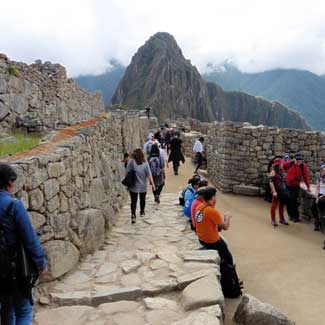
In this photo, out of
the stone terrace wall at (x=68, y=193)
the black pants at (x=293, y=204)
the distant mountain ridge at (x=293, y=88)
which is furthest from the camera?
the distant mountain ridge at (x=293, y=88)

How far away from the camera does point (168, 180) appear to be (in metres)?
14.5

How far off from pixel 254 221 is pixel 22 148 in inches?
256

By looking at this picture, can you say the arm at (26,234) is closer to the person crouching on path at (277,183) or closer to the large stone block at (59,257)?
the large stone block at (59,257)

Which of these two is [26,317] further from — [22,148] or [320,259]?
[320,259]

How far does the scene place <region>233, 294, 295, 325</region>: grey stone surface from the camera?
4715 mm

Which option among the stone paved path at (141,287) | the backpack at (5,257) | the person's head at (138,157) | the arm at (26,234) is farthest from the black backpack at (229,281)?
the backpack at (5,257)

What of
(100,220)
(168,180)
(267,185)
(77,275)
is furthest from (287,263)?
(168,180)

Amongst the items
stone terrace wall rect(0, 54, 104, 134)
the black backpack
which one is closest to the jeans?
the black backpack

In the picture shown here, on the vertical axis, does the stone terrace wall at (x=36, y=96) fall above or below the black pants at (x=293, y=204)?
above

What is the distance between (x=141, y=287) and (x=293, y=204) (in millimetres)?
6403

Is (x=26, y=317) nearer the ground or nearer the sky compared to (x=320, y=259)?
nearer the sky

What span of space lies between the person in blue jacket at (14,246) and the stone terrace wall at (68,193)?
954 mm

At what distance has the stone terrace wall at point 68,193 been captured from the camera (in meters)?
4.53

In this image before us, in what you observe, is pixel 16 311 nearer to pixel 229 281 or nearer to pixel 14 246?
pixel 14 246
